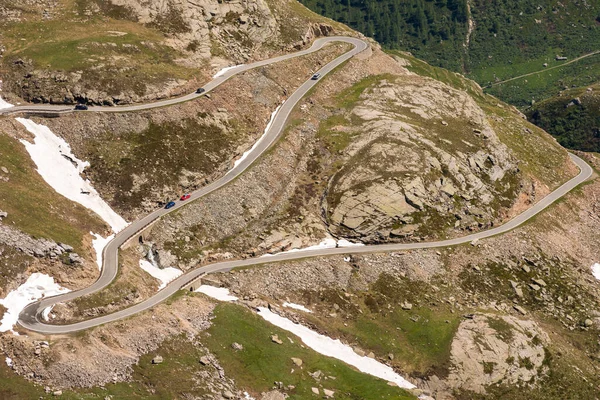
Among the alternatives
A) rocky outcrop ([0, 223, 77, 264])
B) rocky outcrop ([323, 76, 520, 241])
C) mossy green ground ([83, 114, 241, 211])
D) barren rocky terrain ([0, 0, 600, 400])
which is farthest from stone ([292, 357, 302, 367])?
mossy green ground ([83, 114, 241, 211])

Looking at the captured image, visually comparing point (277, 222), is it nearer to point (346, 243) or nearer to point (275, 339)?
point (346, 243)

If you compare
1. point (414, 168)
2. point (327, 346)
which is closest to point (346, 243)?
point (414, 168)

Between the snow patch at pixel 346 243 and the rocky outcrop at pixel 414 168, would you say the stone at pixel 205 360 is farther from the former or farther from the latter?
the rocky outcrop at pixel 414 168

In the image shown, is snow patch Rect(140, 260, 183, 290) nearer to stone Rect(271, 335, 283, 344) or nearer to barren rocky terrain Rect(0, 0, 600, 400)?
barren rocky terrain Rect(0, 0, 600, 400)

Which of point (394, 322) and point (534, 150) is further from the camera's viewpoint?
point (534, 150)

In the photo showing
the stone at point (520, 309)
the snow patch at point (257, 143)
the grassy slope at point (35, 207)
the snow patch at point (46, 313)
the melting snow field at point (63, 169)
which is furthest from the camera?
the snow patch at point (257, 143)

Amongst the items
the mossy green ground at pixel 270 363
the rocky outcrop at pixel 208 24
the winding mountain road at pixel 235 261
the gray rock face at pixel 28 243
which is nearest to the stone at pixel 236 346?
the mossy green ground at pixel 270 363
